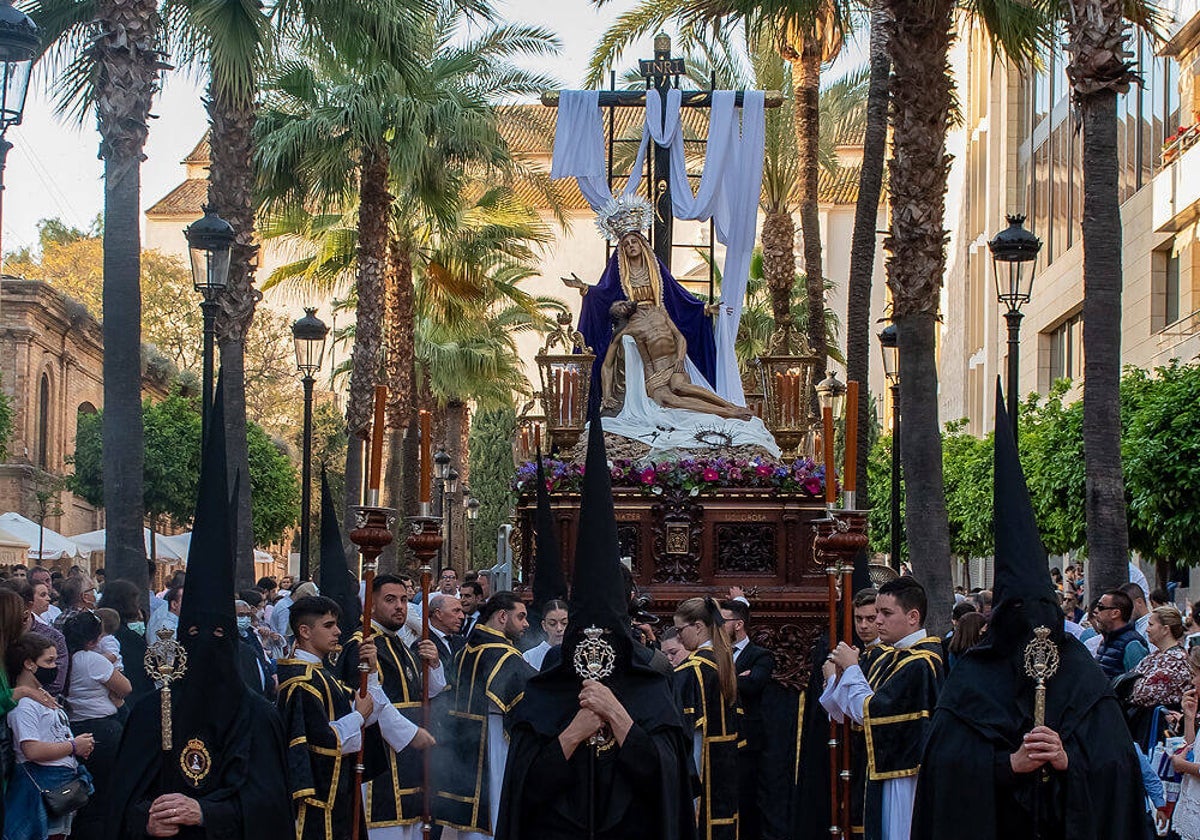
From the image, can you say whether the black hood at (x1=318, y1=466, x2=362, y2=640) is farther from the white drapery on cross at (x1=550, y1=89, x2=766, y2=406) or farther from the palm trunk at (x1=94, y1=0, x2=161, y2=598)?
the white drapery on cross at (x1=550, y1=89, x2=766, y2=406)

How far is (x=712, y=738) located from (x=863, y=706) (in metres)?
2.00

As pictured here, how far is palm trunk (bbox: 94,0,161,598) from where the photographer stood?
52.0 feet

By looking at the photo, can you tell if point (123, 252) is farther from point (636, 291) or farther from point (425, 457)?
point (425, 457)

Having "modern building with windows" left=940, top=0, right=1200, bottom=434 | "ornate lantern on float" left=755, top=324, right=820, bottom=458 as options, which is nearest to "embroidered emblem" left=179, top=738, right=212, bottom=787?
"ornate lantern on float" left=755, top=324, right=820, bottom=458

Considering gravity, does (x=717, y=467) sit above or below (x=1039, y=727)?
above

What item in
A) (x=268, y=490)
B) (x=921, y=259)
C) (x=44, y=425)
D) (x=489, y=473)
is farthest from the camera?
(x=489, y=473)

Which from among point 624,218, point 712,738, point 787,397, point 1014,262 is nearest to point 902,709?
point 712,738

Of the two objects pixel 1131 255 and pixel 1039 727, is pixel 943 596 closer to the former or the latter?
pixel 1039 727

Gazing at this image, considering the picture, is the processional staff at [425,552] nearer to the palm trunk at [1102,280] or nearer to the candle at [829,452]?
the candle at [829,452]

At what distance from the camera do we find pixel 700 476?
703 inches

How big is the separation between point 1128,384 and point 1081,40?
10315 millimetres

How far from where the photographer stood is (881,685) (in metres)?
8.78

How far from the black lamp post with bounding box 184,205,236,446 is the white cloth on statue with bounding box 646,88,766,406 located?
7547 millimetres

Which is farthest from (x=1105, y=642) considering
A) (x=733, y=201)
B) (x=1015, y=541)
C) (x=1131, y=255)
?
(x=1131, y=255)
